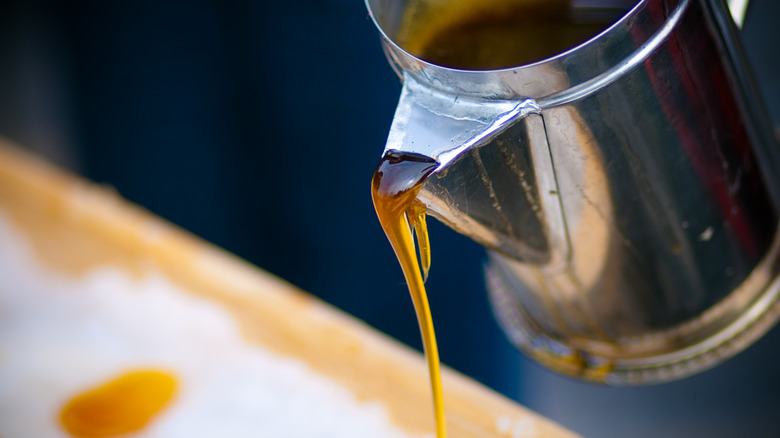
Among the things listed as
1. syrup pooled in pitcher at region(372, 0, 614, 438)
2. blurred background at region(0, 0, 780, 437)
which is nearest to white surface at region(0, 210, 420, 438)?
syrup pooled in pitcher at region(372, 0, 614, 438)

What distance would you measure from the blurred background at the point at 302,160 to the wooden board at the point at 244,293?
320 millimetres

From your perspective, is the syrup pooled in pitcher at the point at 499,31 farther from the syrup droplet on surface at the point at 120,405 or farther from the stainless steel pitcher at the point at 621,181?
the syrup droplet on surface at the point at 120,405

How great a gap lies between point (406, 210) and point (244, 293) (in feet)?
2.17

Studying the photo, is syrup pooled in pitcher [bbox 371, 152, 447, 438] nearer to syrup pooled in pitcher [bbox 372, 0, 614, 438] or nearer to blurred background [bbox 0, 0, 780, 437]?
syrup pooled in pitcher [bbox 372, 0, 614, 438]

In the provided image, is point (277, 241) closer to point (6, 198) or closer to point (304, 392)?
point (6, 198)

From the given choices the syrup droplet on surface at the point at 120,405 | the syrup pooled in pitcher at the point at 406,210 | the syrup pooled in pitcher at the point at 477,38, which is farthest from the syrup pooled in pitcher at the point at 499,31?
the syrup droplet on surface at the point at 120,405

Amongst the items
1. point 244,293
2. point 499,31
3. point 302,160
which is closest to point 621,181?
point 499,31

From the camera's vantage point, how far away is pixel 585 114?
573 millimetres

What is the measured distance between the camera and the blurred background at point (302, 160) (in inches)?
43.6

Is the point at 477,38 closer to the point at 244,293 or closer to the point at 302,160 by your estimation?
the point at 244,293

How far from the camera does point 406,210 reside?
1.94ft

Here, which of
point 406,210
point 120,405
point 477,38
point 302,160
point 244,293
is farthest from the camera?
point 302,160

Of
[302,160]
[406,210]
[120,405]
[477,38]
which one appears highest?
[477,38]

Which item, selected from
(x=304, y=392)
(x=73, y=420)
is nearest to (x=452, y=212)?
(x=304, y=392)
